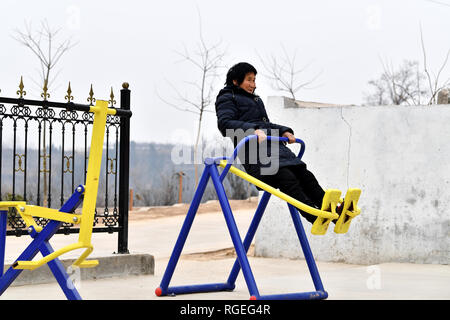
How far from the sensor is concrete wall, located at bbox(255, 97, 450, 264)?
7.61 meters

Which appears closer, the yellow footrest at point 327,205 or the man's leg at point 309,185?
the yellow footrest at point 327,205

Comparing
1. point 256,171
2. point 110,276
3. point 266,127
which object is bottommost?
point 110,276

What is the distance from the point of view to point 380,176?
790cm

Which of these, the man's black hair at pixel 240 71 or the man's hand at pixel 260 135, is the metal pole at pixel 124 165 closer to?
the man's black hair at pixel 240 71

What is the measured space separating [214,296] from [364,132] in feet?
11.9

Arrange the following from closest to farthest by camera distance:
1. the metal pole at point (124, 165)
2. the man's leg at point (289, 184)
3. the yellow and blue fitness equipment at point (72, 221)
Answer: the yellow and blue fitness equipment at point (72, 221)
the man's leg at point (289, 184)
the metal pole at point (124, 165)

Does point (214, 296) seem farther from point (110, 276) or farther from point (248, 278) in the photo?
point (110, 276)

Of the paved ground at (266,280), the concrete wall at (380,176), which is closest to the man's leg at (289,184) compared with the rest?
the paved ground at (266,280)

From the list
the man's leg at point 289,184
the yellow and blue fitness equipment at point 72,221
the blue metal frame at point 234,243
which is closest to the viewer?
the yellow and blue fitness equipment at point 72,221

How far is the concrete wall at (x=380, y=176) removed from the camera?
7.61 metres

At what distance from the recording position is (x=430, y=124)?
Answer: 7.65 m

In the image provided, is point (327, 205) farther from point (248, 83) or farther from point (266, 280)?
point (266, 280)

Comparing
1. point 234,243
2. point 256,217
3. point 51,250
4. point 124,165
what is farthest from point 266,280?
point 51,250
